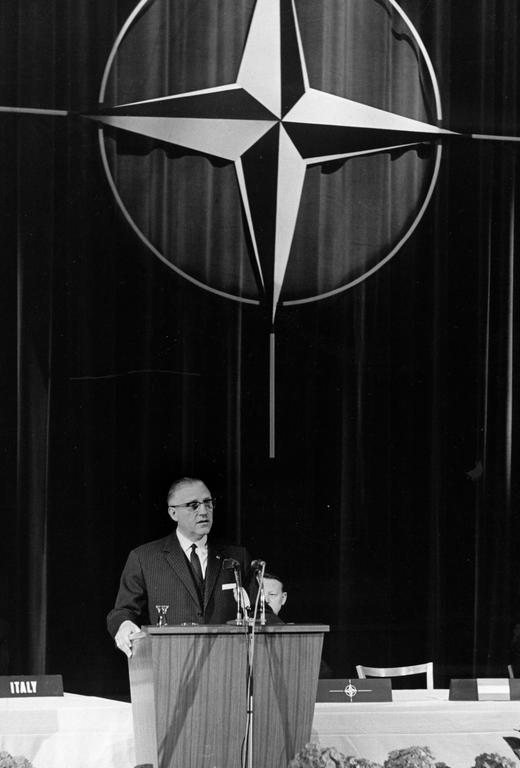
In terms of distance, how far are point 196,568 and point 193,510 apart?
0.25 m

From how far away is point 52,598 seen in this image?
19.0 feet

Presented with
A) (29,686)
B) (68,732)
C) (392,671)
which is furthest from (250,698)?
(392,671)

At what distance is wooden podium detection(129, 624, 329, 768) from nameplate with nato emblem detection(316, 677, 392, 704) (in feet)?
3.36

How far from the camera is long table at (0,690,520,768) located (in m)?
4.59

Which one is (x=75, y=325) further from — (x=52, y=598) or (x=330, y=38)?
(x=330, y=38)

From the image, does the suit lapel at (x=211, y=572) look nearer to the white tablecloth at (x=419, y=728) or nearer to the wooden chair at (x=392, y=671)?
the white tablecloth at (x=419, y=728)

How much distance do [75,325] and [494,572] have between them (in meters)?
2.62

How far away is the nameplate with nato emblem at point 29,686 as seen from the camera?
4965mm

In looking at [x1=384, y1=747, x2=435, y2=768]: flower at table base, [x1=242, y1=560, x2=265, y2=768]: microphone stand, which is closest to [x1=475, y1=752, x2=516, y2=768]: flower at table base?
[x1=384, y1=747, x2=435, y2=768]: flower at table base

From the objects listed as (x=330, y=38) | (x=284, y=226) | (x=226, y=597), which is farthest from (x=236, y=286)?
(x=226, y=597)

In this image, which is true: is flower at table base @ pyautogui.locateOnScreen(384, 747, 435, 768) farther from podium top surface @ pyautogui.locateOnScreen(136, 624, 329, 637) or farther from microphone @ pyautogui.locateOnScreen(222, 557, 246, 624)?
microphone @ pyautogui.locateOnScreen(222, 557, 246, 624)

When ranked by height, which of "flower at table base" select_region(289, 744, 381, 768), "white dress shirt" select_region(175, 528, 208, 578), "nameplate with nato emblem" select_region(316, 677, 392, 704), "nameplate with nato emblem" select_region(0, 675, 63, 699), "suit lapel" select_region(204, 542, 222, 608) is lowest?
"nameplate with nato emblem" select_region(316, 677, 392, 704)

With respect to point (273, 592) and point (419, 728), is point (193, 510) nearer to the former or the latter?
point (273, 592)

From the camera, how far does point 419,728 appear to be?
4922mm
